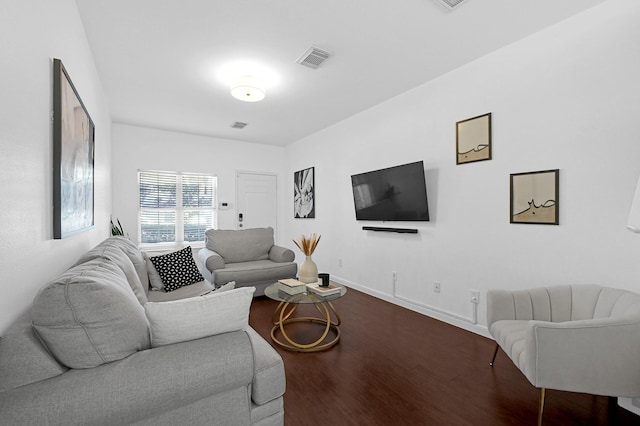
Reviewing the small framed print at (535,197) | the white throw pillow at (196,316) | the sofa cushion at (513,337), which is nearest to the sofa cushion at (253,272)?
the white throw pillow at (196,316)

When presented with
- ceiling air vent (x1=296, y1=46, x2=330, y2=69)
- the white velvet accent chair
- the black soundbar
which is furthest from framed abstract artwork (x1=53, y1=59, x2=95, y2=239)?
the black soundbar

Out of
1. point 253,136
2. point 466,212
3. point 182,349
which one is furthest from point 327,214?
point 182,349

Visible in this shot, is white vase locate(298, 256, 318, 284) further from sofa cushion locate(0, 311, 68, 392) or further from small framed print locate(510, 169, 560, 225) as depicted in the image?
sofa cushion locate(0, 311, 68, 392)

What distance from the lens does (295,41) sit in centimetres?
258

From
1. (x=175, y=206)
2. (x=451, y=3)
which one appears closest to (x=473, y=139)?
(x=451, y=3)

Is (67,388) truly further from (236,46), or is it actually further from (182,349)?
(236,46)

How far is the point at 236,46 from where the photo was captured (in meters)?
2.65

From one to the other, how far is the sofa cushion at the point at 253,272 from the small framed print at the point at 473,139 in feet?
8.60

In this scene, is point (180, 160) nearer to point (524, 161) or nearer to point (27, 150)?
point (27, 150)

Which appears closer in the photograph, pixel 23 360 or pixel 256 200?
pixel 23 360

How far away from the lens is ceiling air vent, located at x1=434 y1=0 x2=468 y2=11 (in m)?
2.08

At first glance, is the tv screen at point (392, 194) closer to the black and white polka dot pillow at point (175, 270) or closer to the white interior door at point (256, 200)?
the black and white polka dot pillow at point (175, 270)

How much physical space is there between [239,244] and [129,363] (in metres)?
3.39

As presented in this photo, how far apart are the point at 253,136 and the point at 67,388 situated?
17.1 ft
